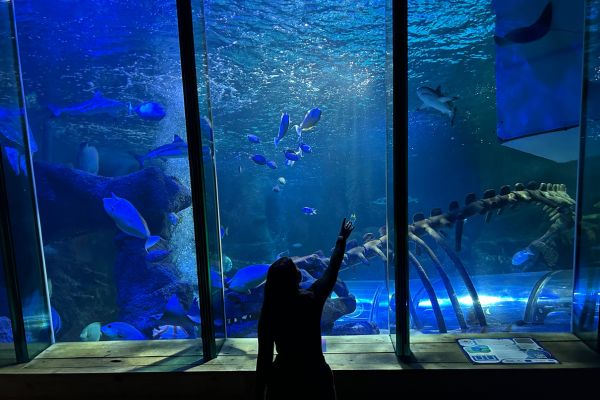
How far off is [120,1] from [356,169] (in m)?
21.6

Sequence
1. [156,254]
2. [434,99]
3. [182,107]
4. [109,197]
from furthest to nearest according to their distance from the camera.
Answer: [182,107] < [156,254] < [109,197] < [434,99]

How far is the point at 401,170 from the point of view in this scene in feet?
8.84

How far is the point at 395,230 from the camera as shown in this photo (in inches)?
108

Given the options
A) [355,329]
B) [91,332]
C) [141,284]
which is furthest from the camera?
[141,284]

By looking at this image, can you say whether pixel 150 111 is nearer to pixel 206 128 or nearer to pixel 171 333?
pixel 206 128

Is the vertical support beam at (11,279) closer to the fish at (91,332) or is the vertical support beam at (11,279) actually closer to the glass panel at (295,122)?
the glass panel at (295,122)

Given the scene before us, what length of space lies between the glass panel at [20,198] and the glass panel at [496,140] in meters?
3.95

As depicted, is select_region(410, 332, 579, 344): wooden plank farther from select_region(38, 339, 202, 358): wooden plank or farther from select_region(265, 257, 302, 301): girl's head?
select_region(38, 339, 202, 358): wooden plank

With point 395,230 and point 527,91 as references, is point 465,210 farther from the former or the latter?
point 395,230

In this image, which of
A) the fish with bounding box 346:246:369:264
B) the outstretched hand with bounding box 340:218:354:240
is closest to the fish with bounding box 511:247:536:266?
the fish with bounding box 346:246:369:264

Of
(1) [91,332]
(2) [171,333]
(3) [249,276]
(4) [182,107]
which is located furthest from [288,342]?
(4) [182,107]

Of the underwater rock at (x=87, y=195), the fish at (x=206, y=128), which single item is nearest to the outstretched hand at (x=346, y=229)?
the fish at (x=206, y=128)

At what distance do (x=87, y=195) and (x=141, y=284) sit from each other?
2.43 m

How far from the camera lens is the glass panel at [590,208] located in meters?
2.87
